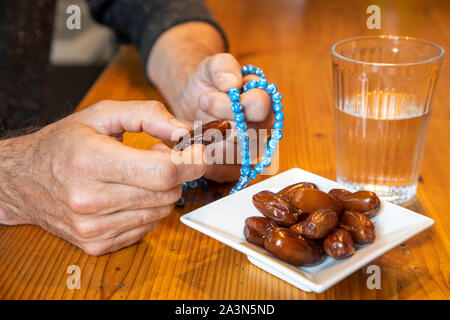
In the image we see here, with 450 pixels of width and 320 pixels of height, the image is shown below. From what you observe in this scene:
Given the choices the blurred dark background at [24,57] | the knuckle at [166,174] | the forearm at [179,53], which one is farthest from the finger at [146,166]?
the blurred dark background at [24,57]

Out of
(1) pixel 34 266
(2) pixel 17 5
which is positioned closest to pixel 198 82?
(1) pixel 34 266

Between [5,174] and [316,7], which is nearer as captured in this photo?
[5,174]

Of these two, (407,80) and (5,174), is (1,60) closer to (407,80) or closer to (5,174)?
(5,174)

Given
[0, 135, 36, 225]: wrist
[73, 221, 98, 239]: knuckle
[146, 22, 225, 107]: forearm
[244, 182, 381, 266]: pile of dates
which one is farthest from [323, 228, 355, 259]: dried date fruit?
[146, 22, 225, 107]: forearm

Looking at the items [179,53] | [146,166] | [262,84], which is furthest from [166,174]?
[179,53]

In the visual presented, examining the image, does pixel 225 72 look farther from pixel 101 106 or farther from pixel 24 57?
pixel 24 57

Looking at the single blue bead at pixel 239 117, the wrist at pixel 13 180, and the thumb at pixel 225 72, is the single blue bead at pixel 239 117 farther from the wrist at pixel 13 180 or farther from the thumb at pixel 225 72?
the wrist at pixel 13 180

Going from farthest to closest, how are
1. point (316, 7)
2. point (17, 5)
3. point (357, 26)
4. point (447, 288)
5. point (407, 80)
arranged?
point (316, 7)
point (357, 26)
point (17, 5)
point (407, 80)
point (447, 288)
